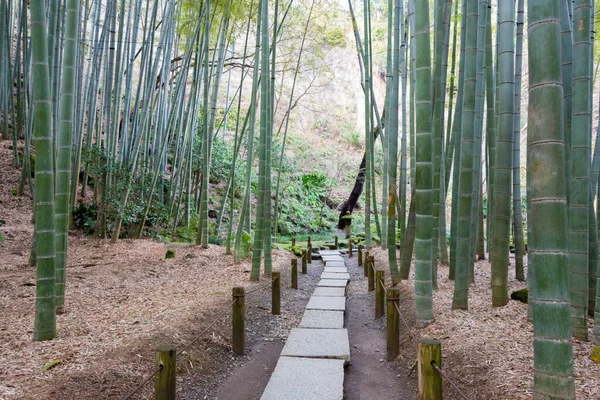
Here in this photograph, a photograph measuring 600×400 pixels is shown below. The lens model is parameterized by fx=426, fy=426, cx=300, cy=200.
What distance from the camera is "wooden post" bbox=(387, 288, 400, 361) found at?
116 inches

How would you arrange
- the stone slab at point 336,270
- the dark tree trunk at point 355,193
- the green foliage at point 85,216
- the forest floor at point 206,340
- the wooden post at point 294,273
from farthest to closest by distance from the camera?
the dark tree trunk at point 355,193 < the green foliage at point 85,216 < the stone slab at point 336,270 < the wooden post at point 294,273 < the forest floor at point 206,340

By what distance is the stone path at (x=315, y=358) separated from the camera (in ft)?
7.73

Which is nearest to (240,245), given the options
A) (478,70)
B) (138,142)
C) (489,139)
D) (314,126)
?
(138,142)

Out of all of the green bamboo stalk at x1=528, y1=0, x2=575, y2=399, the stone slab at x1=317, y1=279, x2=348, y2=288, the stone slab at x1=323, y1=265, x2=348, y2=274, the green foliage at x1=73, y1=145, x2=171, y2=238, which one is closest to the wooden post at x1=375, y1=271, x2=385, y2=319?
the stone slab at x1=317, y1=279, x2=348, y2=288

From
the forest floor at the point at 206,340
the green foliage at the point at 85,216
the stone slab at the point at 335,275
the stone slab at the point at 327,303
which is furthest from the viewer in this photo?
the green foliage at the point at 85,216

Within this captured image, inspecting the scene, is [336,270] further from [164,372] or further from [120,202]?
[164,372]

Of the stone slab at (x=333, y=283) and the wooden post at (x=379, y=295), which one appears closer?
the wooden post at (x=379, y=295)


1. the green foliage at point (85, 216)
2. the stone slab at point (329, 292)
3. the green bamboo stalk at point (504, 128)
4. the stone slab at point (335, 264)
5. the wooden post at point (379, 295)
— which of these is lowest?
the stone slab at point (335, 264)

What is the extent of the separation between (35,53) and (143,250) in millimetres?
4684

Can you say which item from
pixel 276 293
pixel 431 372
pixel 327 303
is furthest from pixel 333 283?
pixel 431 372

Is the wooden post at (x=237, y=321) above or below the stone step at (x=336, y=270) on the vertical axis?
above

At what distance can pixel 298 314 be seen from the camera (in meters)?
4.34

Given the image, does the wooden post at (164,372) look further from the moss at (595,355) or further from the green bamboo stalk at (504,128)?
the green bamboo stalk at (504,128)

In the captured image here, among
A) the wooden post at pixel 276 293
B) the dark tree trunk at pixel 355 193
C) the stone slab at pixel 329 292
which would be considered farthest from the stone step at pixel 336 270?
the dark tree trunk at pixel 355 193
